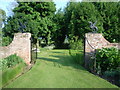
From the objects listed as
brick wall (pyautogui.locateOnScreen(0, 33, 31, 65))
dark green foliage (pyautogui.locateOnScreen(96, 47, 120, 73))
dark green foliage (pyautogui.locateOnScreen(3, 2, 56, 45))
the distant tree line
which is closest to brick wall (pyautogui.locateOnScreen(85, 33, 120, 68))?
dark green foliage (pyautogui.locateOnScreen(96, 47, 120, 73))

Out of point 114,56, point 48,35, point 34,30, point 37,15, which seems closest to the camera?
point 114,56

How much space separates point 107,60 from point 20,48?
4697mm

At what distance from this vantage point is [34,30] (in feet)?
52.8

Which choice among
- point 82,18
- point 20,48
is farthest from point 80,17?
point 20,48

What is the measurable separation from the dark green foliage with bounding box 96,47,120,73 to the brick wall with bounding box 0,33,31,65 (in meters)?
3.83

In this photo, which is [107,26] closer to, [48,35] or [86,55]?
[48,35]

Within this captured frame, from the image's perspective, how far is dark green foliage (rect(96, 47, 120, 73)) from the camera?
→ 5.58m

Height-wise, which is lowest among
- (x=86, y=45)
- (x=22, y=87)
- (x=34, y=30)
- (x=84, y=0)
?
(x=22, y=87)

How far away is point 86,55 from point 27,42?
3338 mm

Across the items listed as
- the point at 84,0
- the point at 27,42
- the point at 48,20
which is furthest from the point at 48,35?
the point at 27,42

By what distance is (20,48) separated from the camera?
25.3 feet

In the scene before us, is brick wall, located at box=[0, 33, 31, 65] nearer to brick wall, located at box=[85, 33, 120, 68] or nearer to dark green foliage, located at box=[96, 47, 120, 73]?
brick wall, located at box=[85, 33, 120, 68]

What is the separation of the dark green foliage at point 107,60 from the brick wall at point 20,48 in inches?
151

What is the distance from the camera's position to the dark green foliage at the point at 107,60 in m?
5.58
